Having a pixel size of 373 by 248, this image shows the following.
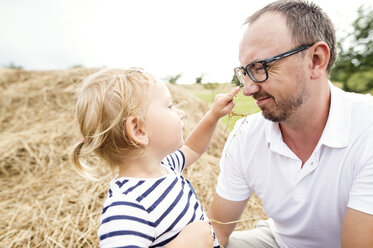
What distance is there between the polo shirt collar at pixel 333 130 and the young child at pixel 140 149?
0.65 meters

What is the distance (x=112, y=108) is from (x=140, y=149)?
9.4 inches

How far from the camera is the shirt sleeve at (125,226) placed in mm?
1016

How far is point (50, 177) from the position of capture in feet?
10.2

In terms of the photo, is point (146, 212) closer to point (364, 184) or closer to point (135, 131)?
point (135, 131)

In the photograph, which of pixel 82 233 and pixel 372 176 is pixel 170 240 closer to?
pixel 372 176

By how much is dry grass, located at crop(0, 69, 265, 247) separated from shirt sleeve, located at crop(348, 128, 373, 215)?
1.57 meters

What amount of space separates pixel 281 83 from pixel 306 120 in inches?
11.8

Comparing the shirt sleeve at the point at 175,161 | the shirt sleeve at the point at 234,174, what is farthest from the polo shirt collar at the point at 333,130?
the shirt sleeve at the point at 175,161

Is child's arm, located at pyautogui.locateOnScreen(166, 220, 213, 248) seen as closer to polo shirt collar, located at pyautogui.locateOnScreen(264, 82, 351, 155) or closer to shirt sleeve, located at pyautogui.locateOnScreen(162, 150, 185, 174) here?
shirt sleeve, located at pyautogui.locateOnScreen(162, 150, 185, 174)

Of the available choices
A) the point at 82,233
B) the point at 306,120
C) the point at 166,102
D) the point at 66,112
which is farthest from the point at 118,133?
the point at 66,112

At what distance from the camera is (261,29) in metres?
1.54

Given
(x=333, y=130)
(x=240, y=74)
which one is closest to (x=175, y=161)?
(x=240, y=74)

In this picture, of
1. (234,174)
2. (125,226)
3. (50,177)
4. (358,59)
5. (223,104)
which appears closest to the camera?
(125,226)

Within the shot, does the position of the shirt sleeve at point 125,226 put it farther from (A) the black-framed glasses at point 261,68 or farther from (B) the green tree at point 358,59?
(B) the green tree at point 358,59
